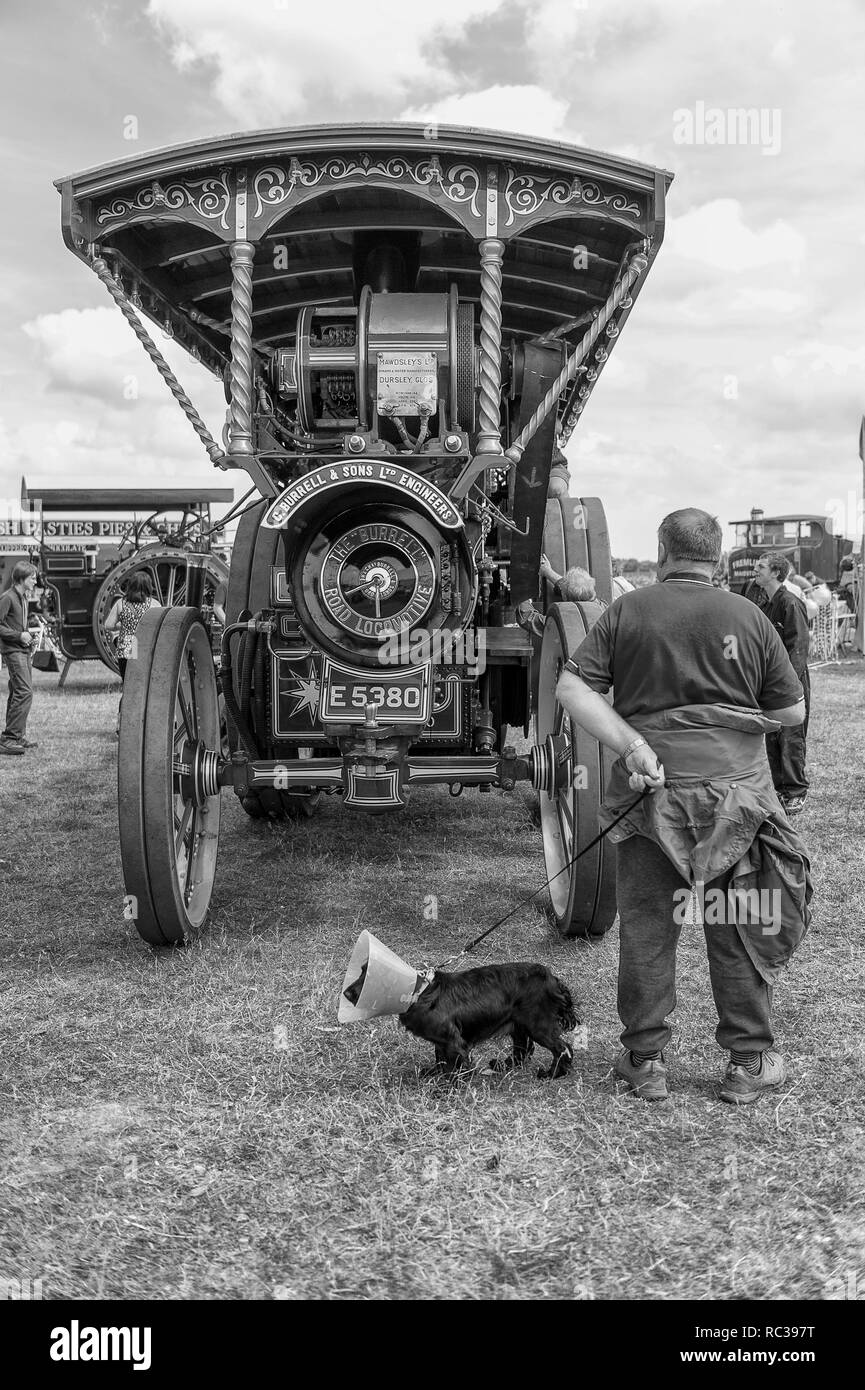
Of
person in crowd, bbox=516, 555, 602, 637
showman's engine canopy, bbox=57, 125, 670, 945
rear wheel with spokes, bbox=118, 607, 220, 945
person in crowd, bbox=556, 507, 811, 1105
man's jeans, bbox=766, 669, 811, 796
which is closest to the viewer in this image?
person in crowd, bbox=556, 507, 811, 1105

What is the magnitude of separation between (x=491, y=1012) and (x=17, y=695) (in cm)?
788

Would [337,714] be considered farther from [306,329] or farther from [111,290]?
[111,290]

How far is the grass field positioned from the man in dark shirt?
6.52ft

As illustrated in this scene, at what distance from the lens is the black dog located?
111 inches

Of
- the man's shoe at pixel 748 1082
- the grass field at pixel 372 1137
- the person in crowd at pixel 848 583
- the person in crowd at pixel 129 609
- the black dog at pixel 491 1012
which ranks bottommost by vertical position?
the grass field at pixel 372 1137

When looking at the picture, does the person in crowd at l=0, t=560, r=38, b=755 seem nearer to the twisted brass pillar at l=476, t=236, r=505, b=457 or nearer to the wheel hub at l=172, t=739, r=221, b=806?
the wheel hub at l=172, t=739, r=221, b=806

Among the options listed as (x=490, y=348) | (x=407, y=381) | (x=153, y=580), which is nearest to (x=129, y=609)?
(x=153, y=580)

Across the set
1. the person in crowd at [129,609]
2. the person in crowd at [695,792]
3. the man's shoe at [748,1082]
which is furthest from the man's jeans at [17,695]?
the man's shoe at [748,1082]

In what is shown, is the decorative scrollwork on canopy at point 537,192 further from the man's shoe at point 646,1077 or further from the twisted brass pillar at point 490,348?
the man's shoe at point 646,1077

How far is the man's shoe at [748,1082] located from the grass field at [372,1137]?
3 centimetres

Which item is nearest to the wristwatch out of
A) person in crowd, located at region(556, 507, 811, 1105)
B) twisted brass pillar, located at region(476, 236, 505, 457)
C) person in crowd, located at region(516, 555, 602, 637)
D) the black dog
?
person in crowd, located at region(556, 507, 811, 1105)

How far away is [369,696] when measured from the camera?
414 centimetres

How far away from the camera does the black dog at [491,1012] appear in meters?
2.83

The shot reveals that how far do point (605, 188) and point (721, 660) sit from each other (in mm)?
2240
